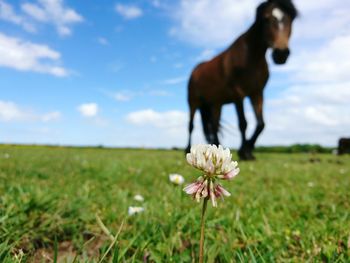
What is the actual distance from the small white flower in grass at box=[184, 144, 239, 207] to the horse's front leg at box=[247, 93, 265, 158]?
899 centimetres

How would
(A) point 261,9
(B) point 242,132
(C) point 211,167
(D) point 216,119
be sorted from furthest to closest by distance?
(D) point 216,119 < (B) point 242,132 < (A) point 261,9 < (C) point 211,167

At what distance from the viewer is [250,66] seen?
33.9 ft

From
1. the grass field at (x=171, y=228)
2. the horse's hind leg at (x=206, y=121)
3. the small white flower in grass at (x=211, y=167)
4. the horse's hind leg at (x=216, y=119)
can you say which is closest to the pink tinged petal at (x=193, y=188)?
the small white flower in grass at (x=211, y=167)

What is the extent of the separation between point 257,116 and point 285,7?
2.71 m

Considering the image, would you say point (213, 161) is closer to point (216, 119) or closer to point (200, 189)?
point (200, 189)

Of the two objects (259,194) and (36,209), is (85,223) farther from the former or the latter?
(259,194)

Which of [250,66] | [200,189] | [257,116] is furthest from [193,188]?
[250,66]

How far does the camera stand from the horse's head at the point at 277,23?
9414mm

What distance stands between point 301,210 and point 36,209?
2.33 metres

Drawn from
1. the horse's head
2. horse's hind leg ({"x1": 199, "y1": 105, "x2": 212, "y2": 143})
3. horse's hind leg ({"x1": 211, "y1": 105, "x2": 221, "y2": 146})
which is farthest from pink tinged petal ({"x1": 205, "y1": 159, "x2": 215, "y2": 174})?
horse's hind leg ({"x1": 199, "y1": 105, "x2": 212, "y2": 143})

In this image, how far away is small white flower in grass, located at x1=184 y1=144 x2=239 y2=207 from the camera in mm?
1182

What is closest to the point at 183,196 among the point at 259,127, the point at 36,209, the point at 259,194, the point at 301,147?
the point at 259,194

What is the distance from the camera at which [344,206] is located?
3.88 m

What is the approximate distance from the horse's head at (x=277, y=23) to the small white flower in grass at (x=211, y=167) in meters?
8.69
